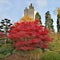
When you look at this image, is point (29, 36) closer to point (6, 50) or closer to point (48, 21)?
point (6, 50)

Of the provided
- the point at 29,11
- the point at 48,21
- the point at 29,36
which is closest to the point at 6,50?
the point at 29,36

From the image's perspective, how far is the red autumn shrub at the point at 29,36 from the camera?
2839 centimetres

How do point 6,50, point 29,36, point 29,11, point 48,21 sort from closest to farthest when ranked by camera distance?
point 29,36, point 6,50, point 29,11, point 48,21

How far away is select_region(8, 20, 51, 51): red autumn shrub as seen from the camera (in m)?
28.4

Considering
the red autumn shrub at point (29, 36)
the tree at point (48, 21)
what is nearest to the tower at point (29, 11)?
the tree at point (48, 21)

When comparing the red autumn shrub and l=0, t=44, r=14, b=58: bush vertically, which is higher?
the red autumn shrub

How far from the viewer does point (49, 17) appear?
2173 inches

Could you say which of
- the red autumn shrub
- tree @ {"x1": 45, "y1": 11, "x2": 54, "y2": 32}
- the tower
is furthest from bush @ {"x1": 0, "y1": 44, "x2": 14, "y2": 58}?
tree @ {"x1": 45, "y1": 11, "x2": 54, "y2": 32}

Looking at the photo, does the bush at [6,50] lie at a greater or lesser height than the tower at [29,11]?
lesser

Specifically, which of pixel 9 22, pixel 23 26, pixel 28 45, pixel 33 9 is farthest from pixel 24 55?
pixel 33 9

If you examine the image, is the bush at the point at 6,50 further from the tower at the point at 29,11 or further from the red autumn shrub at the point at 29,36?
the tower at the point at 29,11

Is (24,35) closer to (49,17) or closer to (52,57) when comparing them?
(52,57)

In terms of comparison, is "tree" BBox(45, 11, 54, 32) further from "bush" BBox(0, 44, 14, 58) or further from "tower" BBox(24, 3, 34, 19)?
"bush" BBox(0, 44, 14, 58)

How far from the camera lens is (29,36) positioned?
94.5ft
